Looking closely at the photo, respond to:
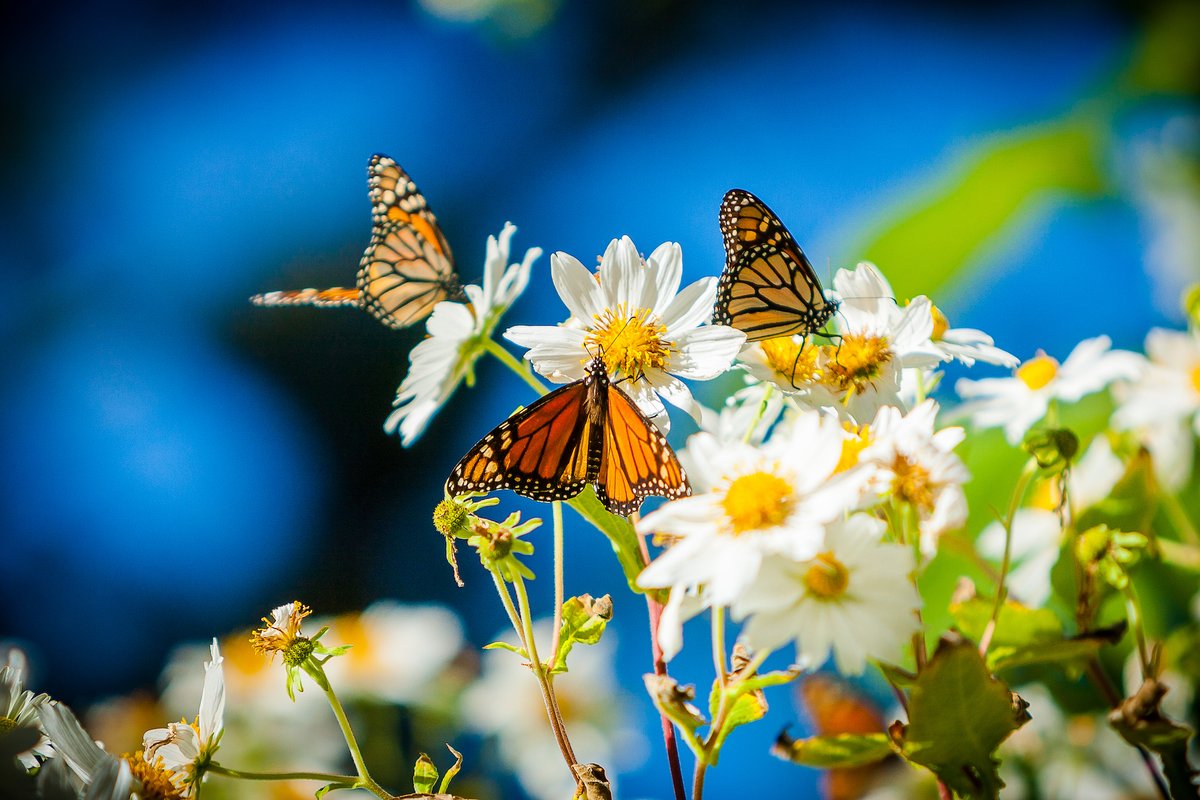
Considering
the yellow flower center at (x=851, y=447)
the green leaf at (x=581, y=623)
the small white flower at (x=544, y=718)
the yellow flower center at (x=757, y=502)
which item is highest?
the yellow flower center at (x=851, y=447)

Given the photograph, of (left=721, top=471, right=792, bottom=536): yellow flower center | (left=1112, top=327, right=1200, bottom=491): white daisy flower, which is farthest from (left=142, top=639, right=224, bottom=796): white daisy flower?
(left=1112, top=327, right=1200, bottom=491): white daisy flower

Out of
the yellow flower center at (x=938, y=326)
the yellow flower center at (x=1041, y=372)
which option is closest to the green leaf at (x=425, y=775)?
the yellow flower center at (x=938, y=326)

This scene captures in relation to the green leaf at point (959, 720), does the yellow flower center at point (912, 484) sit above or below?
above

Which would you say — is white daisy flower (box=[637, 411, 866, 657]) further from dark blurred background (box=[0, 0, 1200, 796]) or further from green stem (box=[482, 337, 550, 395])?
dark blurred background (box=[0, 0, 1200, 796])

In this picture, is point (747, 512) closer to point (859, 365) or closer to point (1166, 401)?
point (859, 365)

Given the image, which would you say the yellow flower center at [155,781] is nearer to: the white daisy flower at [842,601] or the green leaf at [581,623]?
the green leaf at [581,623]

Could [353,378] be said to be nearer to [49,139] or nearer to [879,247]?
[49,139]

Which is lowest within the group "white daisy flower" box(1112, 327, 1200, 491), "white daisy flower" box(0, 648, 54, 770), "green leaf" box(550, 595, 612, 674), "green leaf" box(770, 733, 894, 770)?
"white daisy flower" box(0, 648, 54, 770)
